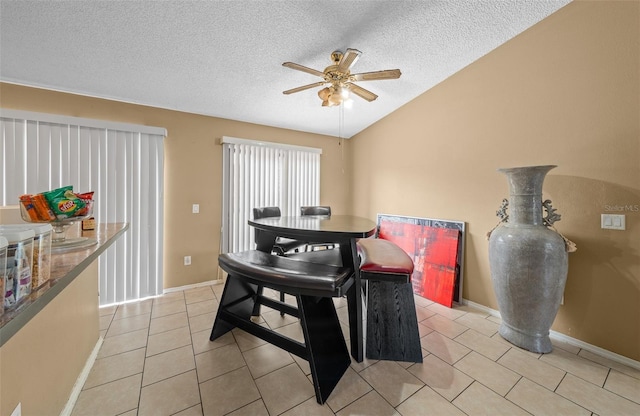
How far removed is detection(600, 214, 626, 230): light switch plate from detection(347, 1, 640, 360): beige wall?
3cm

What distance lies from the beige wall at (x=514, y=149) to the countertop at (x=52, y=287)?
7.53ft

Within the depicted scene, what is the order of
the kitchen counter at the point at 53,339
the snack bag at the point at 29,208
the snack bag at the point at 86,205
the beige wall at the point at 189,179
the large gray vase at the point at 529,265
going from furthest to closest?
the beige wall at the point at 189,179 < the large gray vase at the point at 529,265 < the snack bag at the point at 86,205 < the snack bag at the point at 29,208 < the kitchen counter at the point at 53,339

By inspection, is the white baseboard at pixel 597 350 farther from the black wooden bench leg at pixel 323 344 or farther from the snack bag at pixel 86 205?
the snack bag at pixel 86 205

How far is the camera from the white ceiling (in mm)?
1774

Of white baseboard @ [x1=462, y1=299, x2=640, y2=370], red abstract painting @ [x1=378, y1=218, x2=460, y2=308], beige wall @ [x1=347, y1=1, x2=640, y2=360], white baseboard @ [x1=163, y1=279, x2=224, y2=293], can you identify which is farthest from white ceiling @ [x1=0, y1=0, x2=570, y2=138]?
white baseboard @ [x1=462, y1=299, x2=640, y2=370]

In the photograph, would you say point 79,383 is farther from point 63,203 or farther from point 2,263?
point 2,263

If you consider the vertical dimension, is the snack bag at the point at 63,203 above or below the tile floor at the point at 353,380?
above

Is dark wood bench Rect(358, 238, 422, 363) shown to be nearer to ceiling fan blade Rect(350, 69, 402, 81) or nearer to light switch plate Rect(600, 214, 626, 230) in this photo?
ceiling fan blade Rect(350, 69, 402, 81)

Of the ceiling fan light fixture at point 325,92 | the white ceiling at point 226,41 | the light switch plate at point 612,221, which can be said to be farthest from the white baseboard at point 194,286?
the light switch plate at point 612,221

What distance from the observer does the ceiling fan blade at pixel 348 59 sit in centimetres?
182

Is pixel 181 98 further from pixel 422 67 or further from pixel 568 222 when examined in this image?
pixel 568 222

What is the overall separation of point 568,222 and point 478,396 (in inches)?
65.5

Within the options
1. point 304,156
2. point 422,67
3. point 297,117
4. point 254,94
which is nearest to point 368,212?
point 304,156

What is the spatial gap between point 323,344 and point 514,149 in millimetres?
2577
